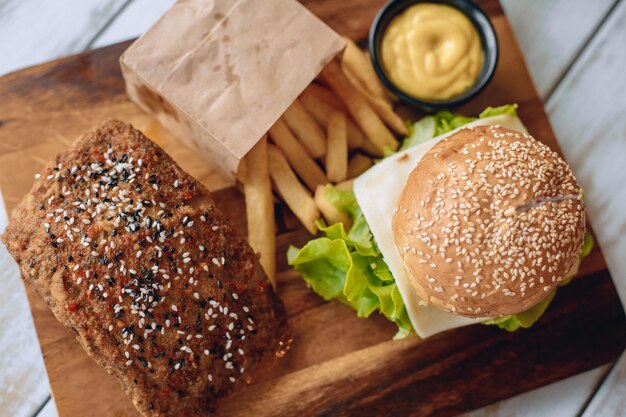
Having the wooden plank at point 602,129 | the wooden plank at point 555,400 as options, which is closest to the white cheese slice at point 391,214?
the wooden plank at point 555,400

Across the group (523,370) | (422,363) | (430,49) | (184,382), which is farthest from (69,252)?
(523,370)

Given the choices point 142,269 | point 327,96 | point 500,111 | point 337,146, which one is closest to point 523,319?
point 500,111

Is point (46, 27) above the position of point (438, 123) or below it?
above

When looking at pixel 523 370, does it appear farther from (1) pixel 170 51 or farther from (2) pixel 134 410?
(1) pixel 170 51

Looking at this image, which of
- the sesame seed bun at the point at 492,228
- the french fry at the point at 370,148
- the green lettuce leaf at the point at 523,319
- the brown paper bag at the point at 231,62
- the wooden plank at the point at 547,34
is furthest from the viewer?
the wooden plank at the point at 547,34

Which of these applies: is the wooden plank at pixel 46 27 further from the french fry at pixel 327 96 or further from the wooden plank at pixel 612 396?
the wooden plank at pixel 612 396

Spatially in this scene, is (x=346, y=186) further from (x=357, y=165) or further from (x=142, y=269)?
(x=142, y=269)
